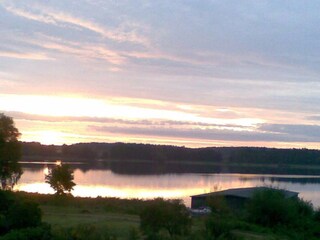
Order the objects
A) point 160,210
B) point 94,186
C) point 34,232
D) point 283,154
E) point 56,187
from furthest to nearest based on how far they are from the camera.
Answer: point 283,154
point 94,186
point 56,187
point 160,210
point 34,232

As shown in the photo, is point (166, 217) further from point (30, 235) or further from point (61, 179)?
point (61, 179)

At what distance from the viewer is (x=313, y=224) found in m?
31.5

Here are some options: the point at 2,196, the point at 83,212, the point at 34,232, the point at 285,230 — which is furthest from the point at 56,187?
the point at 34,232

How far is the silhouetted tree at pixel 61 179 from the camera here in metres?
44.6

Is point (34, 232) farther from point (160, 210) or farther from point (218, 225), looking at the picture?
point (218, 225)

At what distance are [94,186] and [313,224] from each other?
3662 centimetres

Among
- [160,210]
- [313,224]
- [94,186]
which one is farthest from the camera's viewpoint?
[94,186]

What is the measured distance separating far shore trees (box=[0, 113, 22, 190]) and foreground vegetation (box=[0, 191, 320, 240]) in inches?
381

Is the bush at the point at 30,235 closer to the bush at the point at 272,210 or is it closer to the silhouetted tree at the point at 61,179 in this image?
the bush at the point at 272,210

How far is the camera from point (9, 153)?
50.6 meters

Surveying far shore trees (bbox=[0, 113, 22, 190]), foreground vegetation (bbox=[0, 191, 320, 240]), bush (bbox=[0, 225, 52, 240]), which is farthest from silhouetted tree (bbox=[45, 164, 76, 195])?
bush (bbox=[0, 225, 52, 240])

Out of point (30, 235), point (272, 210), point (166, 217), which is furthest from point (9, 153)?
point (30, 235)

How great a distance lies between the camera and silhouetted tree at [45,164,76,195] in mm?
44594

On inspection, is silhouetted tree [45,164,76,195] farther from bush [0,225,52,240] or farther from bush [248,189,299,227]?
bush [0,225,52,240]
